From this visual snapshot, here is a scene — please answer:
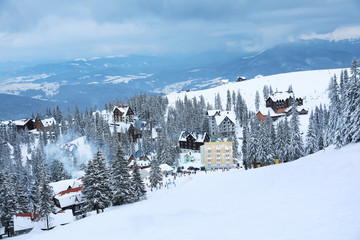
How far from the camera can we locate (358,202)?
A: 14.2 meters

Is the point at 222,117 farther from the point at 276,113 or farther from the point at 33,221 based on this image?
the point at 33,221

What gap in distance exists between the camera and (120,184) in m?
40.1

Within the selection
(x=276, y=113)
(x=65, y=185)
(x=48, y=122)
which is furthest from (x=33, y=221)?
(x=48, y=122)

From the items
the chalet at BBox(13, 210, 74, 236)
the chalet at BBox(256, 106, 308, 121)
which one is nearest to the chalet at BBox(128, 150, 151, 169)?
the chalet at BBox(13, 210, 74, 236)

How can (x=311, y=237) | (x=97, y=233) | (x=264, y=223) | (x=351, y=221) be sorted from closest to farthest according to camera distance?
(x=311, y=237)
(x=351, y=221)
(x=264, y=223)
(x=97, y=233)

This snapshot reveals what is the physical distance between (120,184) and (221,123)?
87.1 meters

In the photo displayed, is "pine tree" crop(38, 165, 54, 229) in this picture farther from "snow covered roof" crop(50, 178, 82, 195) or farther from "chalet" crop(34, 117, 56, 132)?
"chalet" crop(34, 117, 56, 132)

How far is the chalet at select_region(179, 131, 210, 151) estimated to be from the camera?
110062 millimetres

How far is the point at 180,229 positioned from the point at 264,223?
471 centimetres

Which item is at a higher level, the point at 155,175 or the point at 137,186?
the point at 137,186

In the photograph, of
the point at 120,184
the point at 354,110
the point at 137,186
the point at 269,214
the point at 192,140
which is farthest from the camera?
the point at 192,140

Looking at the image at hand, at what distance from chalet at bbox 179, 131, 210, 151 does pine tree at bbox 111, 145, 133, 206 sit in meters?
70.7

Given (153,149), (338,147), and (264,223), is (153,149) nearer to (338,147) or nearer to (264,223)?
(338,147)

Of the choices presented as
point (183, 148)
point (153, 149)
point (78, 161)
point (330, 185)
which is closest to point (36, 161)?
point (78, 161)
